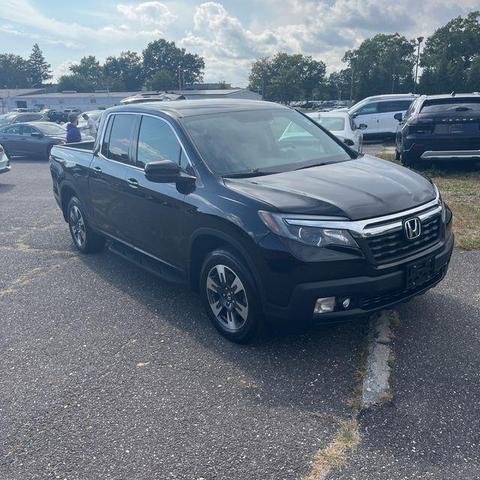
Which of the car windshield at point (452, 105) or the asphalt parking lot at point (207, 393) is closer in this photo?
the asphalt parking lot at point (207, 393)

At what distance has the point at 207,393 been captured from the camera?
3.39 meters

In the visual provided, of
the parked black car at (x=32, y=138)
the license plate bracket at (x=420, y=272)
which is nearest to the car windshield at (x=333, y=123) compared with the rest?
the license plate bracket at (x=420, y=272)

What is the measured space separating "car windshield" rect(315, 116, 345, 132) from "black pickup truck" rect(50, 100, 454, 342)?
21.7 feet

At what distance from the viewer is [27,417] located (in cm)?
323

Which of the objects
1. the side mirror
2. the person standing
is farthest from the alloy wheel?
the person standing

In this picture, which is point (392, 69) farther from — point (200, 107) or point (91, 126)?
point (200, 107)

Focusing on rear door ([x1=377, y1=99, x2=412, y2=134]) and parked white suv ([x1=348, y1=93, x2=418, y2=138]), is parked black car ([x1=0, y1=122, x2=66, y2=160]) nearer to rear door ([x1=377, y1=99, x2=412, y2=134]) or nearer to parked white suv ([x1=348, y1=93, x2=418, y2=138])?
parked white suv ([x1=348, y1=93, x2=418, y2=138])

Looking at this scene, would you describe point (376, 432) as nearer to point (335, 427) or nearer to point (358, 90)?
point (335, 427)

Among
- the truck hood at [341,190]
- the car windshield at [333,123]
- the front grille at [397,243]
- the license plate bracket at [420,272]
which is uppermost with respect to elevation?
the car windshield at [333,123]

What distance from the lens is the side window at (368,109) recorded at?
1897cm

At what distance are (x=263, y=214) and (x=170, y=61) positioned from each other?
425 feet

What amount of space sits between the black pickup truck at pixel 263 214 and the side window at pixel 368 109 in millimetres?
14726

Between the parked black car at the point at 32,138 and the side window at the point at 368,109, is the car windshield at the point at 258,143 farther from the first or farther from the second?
the side window at the point at 368,109

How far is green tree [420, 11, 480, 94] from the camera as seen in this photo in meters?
62.5
